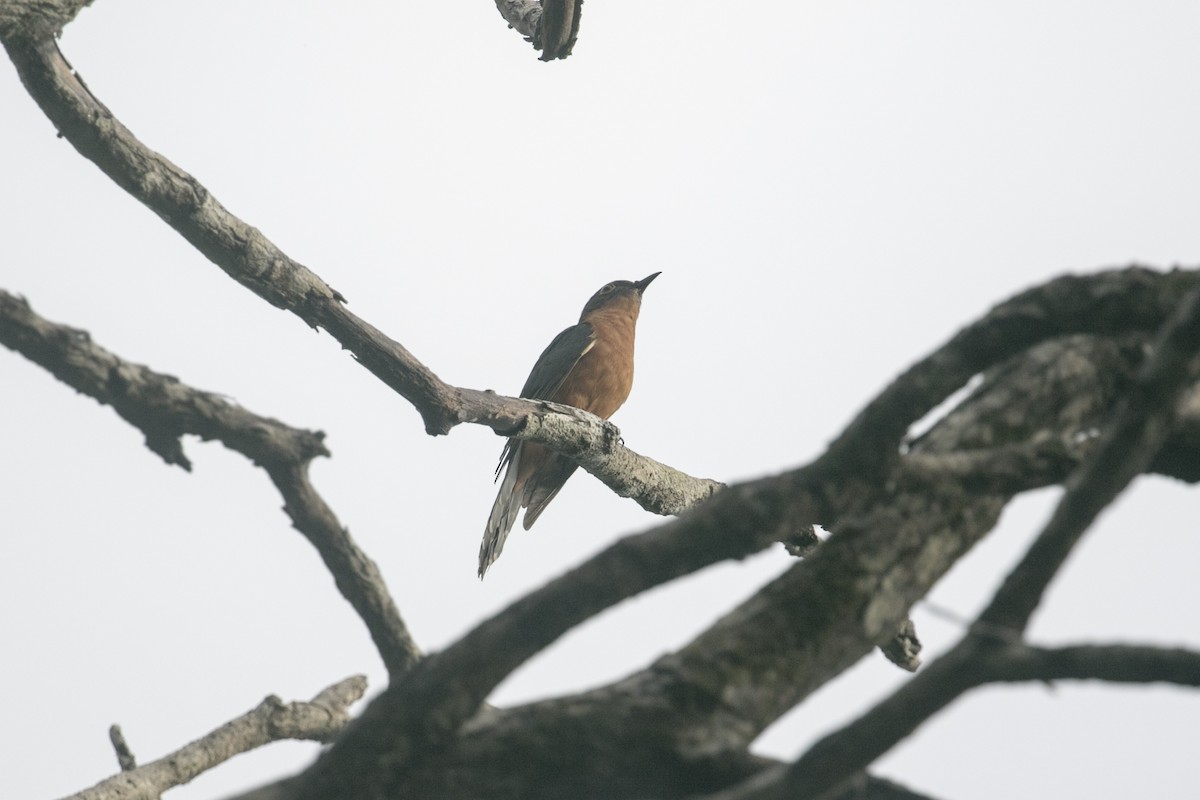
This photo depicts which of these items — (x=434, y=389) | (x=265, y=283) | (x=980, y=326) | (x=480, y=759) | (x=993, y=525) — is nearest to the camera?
(x=480, y=759)

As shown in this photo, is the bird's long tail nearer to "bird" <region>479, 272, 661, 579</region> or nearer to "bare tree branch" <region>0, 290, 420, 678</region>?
"bird" <region>479, 272, 661, 579</region>

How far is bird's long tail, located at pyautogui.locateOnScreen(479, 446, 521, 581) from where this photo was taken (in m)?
7.99

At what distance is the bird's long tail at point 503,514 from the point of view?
7992 millimetres

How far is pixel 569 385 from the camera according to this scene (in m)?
9.34

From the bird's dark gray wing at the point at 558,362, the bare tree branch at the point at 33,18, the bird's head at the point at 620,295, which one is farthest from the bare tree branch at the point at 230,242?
→ the bird's head at the point at 620,295

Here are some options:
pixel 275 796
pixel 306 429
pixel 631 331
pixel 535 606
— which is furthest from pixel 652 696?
pixel 631 331

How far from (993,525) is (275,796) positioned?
4.57ft

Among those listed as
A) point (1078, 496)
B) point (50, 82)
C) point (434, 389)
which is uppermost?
point (50, 82)

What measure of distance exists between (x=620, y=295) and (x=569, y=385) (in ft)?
5.84

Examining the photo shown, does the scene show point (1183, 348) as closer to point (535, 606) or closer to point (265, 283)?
point (535, 606)

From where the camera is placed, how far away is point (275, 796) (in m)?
1.86

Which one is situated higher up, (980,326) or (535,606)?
(980,326)

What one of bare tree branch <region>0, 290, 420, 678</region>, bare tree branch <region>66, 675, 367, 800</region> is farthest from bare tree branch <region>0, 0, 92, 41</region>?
bare tree branch <region>66, 675, 367, 800</region>

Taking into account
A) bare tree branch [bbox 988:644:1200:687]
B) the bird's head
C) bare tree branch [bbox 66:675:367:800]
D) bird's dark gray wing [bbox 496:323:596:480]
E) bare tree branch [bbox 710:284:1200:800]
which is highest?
the bird's head
